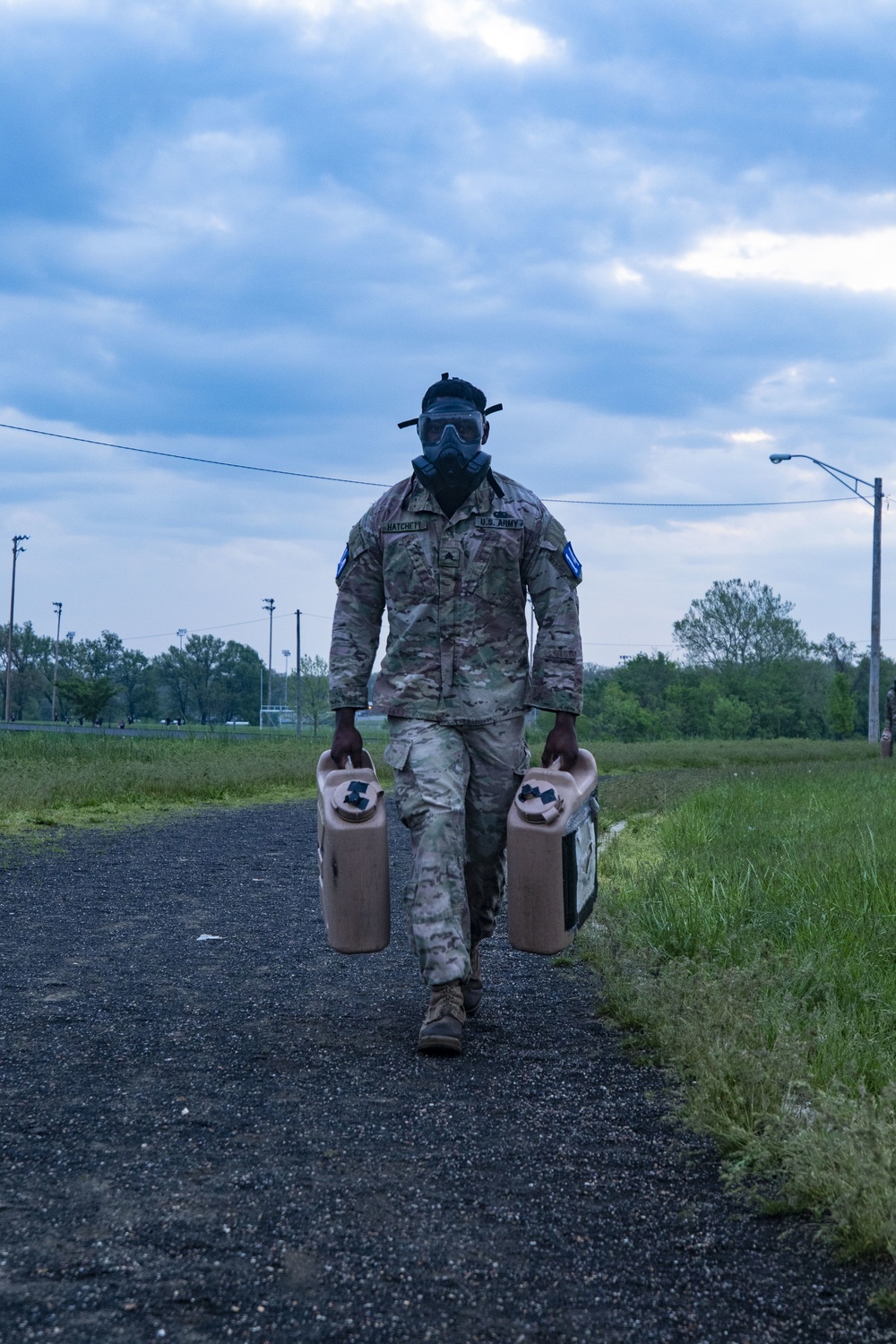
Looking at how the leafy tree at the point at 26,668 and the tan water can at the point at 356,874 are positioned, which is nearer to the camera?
the tan water can at the point at 356,874

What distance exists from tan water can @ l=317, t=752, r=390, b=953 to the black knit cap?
147 centimetres

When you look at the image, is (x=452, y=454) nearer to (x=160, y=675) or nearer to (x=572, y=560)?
(x=572, y=560)

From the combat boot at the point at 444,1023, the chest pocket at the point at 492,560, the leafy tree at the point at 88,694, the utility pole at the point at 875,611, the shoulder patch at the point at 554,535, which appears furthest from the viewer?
the leafy tree at the point at 88,694

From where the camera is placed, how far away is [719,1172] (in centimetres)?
283

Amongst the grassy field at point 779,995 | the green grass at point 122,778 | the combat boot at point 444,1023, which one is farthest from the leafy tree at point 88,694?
the combat boot at point 444,1023

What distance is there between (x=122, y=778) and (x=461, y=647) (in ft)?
38.2

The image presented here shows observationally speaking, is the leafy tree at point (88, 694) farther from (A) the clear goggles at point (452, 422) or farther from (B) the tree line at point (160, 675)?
(A) the clear goggles at point (452, 422)

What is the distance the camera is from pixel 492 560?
438 centimetres

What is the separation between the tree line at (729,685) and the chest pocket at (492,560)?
7562 centimetres

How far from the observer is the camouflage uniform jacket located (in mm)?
4328

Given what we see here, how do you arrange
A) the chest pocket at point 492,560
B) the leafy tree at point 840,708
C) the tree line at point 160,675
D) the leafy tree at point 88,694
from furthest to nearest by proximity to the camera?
the tree line at point 160,675, the leafy tree at point 88,694, the leafy tree at point 840,708, the chest pocket at point 492,560

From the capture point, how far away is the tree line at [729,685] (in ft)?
268

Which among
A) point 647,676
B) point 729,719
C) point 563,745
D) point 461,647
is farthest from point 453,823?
point 647,676

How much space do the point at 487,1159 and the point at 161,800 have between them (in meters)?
12.0
